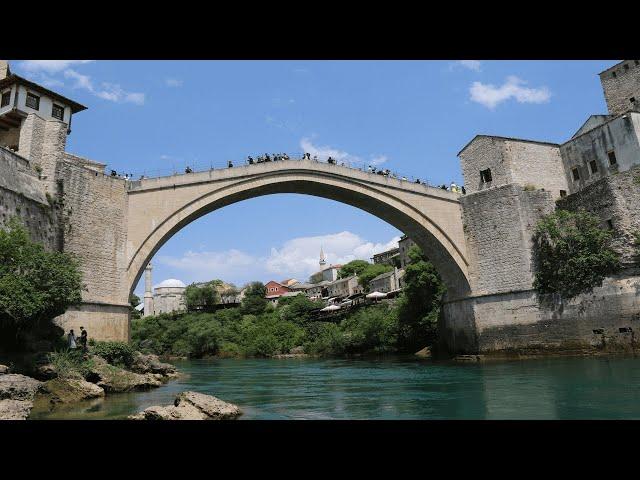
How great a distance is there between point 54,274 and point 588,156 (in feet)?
72.3

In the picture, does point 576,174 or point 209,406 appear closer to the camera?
point 209,406

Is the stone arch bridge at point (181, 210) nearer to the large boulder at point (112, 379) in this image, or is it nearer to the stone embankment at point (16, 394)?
the large boulder at point (112, 379)

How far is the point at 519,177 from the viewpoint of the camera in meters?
22.0

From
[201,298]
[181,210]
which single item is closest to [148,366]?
[181,210]

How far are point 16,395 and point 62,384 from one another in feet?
5.36

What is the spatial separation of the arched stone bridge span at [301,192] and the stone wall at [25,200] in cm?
300

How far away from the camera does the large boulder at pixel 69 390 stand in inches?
386

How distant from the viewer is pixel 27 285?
11016 mm

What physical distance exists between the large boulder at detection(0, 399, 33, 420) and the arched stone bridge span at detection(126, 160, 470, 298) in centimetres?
925

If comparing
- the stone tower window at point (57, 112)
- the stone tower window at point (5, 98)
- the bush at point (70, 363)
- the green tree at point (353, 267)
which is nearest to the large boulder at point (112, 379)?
the bush at point (70, 363)

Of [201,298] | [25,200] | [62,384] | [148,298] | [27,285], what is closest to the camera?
[62,384]

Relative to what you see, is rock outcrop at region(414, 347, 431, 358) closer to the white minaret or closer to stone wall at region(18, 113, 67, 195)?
stone wall at region(18, 113, 67, 195)

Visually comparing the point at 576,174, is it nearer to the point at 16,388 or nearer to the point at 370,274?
the point at 16,388
